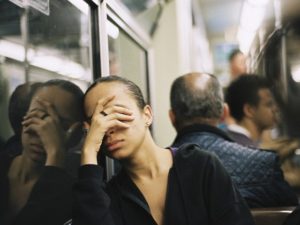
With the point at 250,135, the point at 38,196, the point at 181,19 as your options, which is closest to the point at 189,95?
the point at 250,135

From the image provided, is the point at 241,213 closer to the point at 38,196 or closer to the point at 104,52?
the point at 38,196

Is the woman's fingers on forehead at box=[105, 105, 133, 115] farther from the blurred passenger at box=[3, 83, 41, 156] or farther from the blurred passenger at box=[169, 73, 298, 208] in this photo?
the blurred passenger at box=[169, 73, 298, 208]

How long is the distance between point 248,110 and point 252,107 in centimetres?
4

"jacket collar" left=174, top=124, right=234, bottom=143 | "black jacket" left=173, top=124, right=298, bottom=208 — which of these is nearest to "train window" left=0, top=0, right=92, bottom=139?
"jacket collar" left=174, top=124, right=234, bottom=143

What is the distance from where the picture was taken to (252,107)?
246 cm

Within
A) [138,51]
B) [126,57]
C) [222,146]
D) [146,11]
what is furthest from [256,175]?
[146,11]

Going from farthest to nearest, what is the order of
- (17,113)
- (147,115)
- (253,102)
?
(253,102), (147,115), (17,113)

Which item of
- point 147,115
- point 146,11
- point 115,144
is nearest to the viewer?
point 115,144

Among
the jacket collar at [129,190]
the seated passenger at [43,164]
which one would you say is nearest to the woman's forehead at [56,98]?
the seated passenger at [43,164]

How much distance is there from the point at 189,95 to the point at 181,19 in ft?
5.30

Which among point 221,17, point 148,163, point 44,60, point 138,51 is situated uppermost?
point 221,17

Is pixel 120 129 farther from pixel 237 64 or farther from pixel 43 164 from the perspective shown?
pixel 237 64

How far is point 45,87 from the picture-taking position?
115cm

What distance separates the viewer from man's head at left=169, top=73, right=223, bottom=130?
1.95 metres
